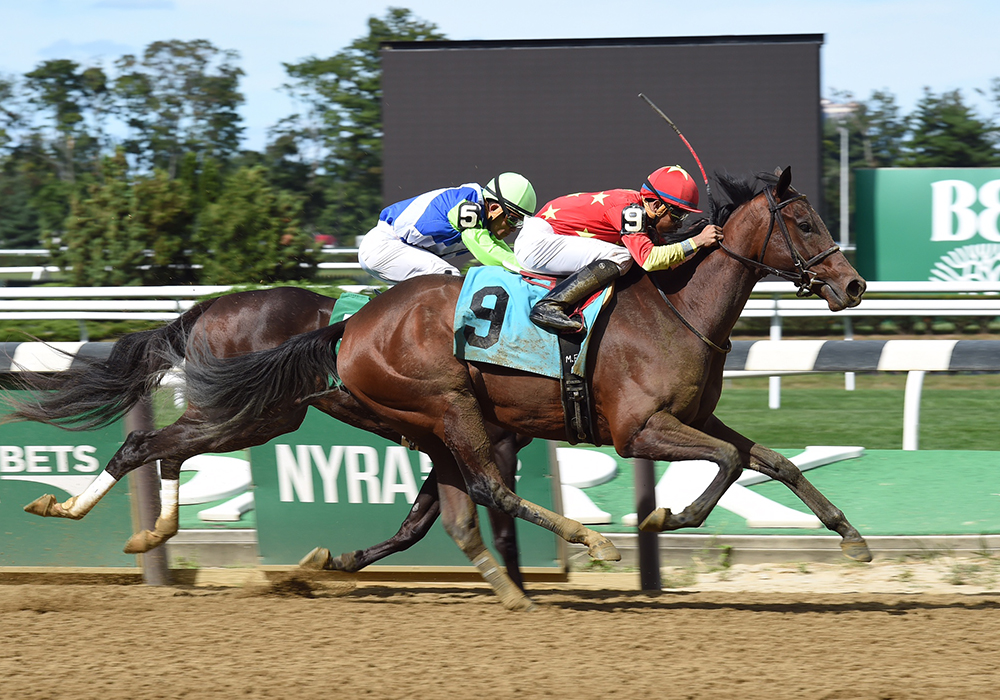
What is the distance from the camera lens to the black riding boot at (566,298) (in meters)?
4.00

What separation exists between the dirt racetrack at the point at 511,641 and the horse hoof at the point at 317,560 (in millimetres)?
119

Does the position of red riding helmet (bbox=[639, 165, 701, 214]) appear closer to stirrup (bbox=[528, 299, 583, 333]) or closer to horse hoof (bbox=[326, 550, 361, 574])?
stirrup (bbox=[528, 299, 583, 333])

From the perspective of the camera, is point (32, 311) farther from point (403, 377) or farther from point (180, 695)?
point (180, 695)

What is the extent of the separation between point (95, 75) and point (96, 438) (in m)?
43.0

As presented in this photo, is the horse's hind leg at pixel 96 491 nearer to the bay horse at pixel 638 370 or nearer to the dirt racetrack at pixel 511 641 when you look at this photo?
the dirt racetrack at pixel 511 641

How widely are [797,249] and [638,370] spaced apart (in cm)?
72

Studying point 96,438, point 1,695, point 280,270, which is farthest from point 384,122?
point 1,695

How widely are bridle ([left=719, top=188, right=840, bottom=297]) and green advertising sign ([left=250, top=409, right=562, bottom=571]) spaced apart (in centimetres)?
161

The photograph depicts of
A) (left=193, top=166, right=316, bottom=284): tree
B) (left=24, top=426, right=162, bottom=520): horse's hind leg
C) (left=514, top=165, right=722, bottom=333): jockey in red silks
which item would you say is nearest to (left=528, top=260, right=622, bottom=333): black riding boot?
(left=514, top=165, right=722, bottom=333): jockey in red silks

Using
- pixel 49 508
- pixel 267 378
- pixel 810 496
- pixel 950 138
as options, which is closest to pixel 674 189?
pixel 810 496

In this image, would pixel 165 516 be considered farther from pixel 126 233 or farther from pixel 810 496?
pixel 126 233

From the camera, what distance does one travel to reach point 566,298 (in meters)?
3.99

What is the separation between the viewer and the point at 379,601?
4441mm

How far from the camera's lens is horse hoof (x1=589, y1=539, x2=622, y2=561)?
386cm
